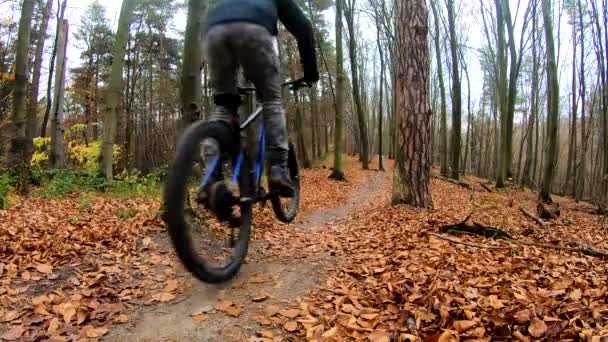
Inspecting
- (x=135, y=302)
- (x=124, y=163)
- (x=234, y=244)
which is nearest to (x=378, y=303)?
(x=234, y=244)

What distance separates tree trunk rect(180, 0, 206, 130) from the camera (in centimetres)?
473

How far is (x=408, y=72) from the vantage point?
256 inches

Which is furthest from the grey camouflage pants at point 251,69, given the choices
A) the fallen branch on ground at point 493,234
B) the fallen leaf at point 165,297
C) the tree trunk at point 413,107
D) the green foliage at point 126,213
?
the tree trunk at point 413,107

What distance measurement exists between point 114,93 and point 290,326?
9265mm

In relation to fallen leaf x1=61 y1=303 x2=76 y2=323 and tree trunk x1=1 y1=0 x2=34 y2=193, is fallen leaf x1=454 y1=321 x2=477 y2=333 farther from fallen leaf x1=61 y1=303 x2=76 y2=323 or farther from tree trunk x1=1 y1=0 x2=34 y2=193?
tree trunk x1=1 y1=0 x2=34 y2=193

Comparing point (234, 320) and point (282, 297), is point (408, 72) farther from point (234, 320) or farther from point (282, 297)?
point (234, 320)

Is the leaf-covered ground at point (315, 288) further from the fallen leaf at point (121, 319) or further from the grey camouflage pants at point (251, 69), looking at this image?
the grey camouflage pants at point (251, 69)

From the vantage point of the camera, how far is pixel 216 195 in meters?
2.55

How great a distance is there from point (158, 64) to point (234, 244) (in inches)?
1134

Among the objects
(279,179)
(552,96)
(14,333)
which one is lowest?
(14,333)

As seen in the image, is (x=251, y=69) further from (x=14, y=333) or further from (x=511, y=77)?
(x=511, y=77)

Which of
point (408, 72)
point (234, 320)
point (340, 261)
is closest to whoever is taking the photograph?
point (234, 320)

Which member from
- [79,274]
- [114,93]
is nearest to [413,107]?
[79,274]

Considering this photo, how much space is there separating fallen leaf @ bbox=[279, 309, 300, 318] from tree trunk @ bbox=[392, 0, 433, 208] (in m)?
4.13
